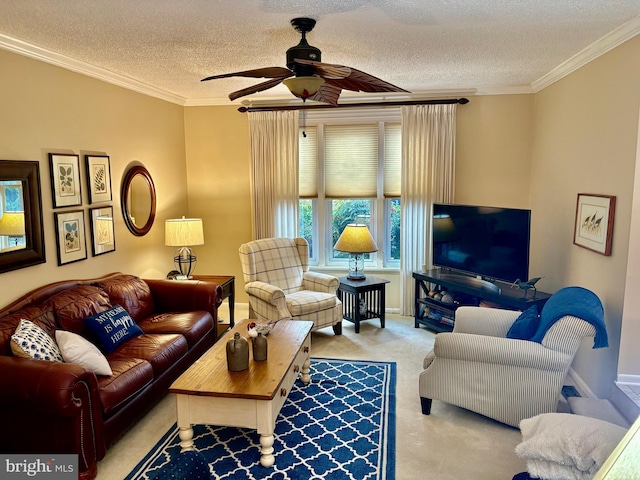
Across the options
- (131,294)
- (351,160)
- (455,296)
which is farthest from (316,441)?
(351,160)

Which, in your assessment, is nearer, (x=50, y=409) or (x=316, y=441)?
(x=50, y=409)

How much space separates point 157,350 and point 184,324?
563 mm

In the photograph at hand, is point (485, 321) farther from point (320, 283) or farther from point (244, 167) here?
point (244, 167)

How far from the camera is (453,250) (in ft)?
16.4

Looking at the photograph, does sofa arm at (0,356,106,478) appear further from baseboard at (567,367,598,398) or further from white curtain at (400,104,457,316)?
white curtain at (400,104,457,316)

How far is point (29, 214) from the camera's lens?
3348 mm

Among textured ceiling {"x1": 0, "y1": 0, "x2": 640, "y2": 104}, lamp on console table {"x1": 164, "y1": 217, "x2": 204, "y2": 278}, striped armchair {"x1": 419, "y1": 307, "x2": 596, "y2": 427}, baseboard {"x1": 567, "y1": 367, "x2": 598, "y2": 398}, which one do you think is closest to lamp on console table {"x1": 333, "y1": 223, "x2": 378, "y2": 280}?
lamp on console table {"x1": 164, "y1": 217, "x2": 204, "y2": 278}

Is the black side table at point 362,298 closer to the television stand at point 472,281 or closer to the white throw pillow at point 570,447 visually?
the television stand at point 472,281

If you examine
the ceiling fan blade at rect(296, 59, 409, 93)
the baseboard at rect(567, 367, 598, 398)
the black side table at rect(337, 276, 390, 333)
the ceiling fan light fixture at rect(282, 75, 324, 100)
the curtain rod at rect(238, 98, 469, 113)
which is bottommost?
the baseboard at rect(567, 367, 598, 398)

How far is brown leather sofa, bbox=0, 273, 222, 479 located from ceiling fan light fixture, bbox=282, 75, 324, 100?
1975 mm

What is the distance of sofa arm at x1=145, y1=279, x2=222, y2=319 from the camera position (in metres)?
4.34

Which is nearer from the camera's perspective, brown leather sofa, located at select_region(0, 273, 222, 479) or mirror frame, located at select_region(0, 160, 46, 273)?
brown leather sofa, located at select_region(0, 273, 222, 479)

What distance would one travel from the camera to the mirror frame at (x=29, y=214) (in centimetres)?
317

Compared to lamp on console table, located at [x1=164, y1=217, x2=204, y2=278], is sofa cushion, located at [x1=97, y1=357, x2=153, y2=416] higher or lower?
lower
